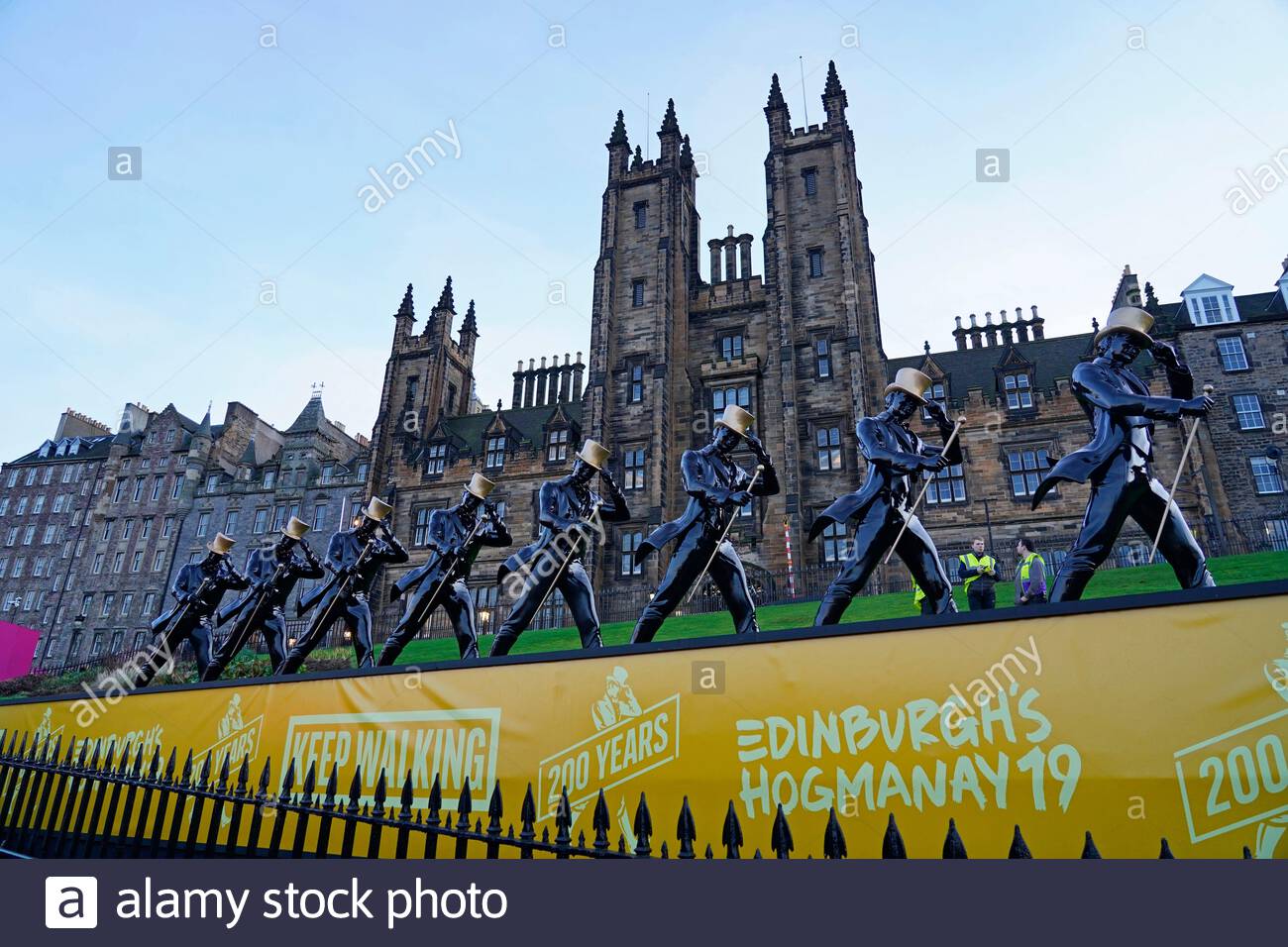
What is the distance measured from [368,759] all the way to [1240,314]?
1540 inches

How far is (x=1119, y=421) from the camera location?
661cm

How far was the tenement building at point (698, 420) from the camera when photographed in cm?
3070

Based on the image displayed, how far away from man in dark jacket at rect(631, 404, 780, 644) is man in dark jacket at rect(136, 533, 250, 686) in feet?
25.0

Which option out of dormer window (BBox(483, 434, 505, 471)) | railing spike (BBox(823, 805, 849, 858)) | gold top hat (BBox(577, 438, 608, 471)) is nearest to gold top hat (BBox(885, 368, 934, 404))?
gold top hat (BBox(577, 438, 608, 471))

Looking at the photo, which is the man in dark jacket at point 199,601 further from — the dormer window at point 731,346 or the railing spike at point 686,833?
the dormer window at point 731,346

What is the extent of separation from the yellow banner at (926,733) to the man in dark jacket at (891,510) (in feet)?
5.80

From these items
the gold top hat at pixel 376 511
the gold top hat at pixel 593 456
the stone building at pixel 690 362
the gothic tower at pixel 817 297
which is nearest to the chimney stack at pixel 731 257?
the stone building at pixel 690 362

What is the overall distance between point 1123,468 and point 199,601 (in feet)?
41.1

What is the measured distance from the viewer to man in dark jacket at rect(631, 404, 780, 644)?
8.13 metres

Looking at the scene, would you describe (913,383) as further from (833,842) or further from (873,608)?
(873,608)

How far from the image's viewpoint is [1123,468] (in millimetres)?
6488

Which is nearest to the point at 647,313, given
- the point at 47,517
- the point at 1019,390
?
the point at 1019,390
